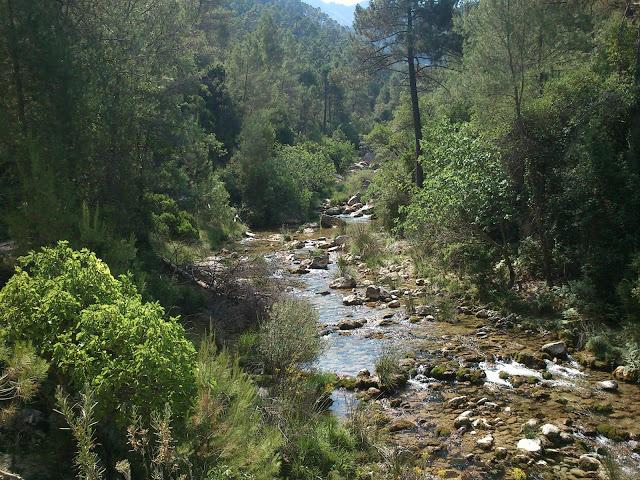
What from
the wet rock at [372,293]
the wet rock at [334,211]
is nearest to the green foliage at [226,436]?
the wet rock at [372,293]

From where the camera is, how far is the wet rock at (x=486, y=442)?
6918 millimetres

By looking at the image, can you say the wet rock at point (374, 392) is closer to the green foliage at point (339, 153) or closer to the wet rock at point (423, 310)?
the wet rock at point (423, 310)

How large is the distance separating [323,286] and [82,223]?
9243 mm

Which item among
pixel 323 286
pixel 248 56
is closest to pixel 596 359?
pixel 323 286

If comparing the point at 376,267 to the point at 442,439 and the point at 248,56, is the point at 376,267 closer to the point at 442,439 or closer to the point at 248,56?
the point at 442,439

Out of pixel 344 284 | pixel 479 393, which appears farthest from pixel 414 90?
pixel 479 393

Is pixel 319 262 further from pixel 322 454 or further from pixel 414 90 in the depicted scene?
pixel 322 454

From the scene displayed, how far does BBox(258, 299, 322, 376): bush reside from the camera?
816 centimetres

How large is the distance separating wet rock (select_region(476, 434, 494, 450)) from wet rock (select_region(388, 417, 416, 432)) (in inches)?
38.8

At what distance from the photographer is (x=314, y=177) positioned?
35781 millimetres

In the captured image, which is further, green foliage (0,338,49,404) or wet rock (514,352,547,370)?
wet rock (514,352,547,370)

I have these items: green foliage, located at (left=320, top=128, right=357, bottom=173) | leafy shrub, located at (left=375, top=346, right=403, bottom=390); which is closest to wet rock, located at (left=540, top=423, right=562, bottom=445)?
leafy shrub, located at (left=375, top=346, right=403, bottom=390)

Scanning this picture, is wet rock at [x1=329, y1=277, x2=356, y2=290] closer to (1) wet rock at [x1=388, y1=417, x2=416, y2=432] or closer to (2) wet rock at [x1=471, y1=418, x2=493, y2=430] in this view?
(1) wet rock at [x1=388, y1=417, x2=416, y2=432]

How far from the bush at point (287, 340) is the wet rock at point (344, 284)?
6968mm
